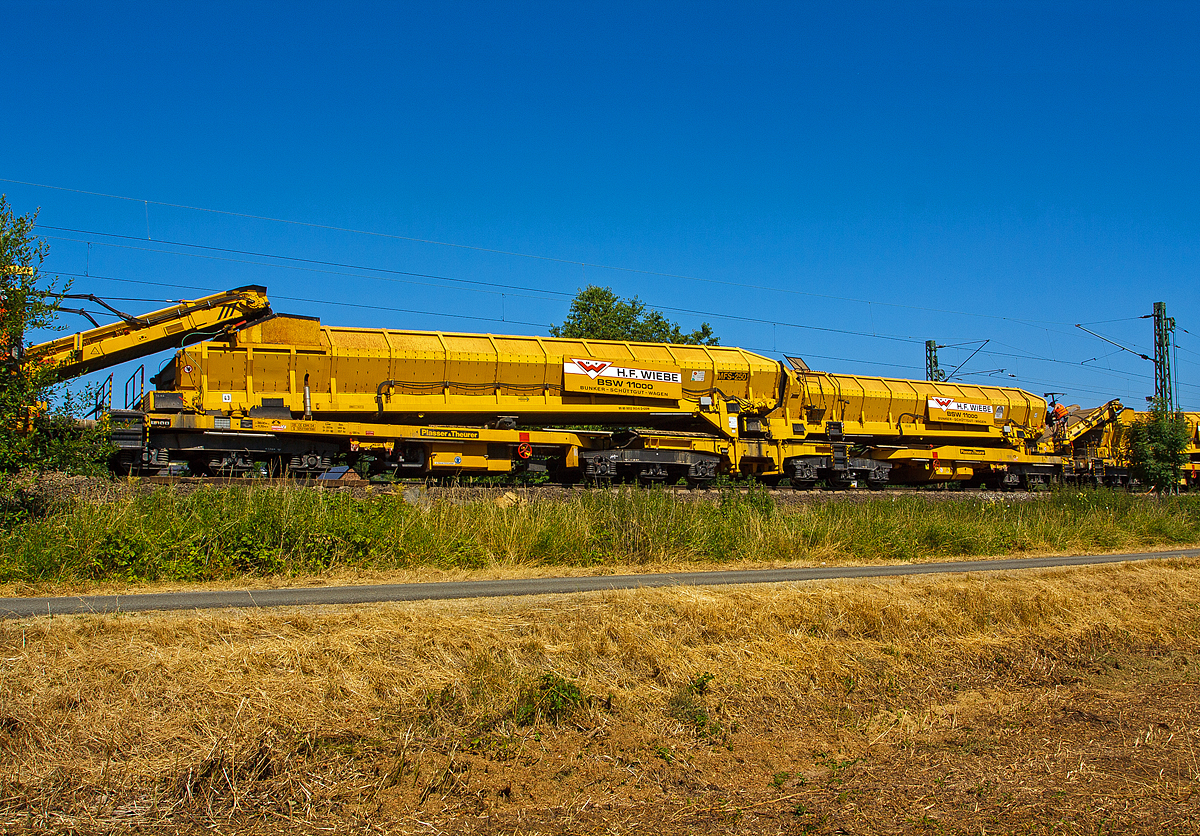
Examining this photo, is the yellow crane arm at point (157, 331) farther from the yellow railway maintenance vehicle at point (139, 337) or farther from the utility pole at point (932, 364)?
the utility pole at point (932, 364)

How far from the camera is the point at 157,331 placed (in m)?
17.9

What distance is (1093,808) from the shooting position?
5.53 metres

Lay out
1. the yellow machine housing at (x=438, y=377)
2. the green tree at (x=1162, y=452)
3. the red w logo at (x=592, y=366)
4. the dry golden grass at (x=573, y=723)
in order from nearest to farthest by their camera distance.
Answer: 1. the dry golden grass at (x=573, y=723)
2. the yellow machine housing at (x=438, y=377)
3. the red w logo at (x=592, y=366)
4. the green tree at (x=1162, y=452)

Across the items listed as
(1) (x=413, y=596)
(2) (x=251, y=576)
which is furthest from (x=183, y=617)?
(2) (x=251, y=576)

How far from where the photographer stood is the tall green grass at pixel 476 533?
10.8m

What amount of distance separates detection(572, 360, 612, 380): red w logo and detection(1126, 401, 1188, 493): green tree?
83.8ft

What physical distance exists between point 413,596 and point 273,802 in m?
4.27

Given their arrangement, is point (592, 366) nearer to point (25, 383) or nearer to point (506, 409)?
point (506, 409)

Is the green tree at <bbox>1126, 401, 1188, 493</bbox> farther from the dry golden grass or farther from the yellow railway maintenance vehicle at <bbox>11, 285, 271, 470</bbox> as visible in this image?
the yellow railway maintenance vehicle at <bbox>11, 285, 271, 470</bbox>

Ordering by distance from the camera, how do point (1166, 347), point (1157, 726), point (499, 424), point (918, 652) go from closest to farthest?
point (1157, 726), point (918, 652), point (499, 424), point (1166, 347)

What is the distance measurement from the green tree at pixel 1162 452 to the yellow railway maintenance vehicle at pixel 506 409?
13.4m

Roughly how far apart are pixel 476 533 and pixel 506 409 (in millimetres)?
6727

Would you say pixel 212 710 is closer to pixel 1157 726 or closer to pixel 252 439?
pixel 1157 726

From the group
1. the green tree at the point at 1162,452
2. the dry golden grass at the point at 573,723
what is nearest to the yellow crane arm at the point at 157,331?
the dry golden grass at the point at 573,723
